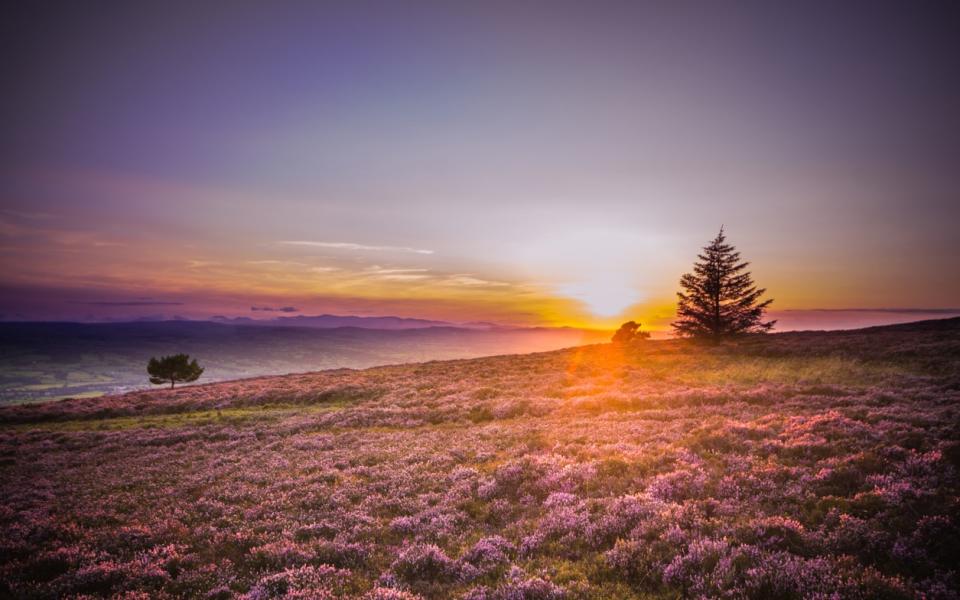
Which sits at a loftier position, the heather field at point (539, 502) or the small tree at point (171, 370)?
the heather field at point (539, 502)

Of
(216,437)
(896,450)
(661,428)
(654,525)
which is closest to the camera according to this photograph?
(654,525)

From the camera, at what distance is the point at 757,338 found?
46031 millimetres

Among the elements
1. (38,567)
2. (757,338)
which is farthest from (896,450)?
(757,338)

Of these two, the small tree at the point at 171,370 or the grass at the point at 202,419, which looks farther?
the small tree at the point at 171,370

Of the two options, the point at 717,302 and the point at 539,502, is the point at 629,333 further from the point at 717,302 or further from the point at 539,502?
the point at 539,502

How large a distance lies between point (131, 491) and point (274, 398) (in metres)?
24.6

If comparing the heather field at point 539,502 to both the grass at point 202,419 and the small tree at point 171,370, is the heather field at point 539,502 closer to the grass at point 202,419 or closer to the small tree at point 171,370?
the grass at point 202,419

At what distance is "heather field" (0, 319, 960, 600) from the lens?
7648mm

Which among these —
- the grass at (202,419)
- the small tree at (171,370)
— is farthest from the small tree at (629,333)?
the small tree at (171,370)

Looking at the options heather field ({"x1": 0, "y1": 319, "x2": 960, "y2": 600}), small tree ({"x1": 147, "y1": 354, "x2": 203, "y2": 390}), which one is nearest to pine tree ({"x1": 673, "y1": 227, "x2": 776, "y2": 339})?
heather field ({"x1": 0, "y1": 319, "x2": 960, "y2": 600})

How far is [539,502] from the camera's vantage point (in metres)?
11.7

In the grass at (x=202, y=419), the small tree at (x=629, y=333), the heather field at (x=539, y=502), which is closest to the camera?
the heather field at (x=539, y=502)

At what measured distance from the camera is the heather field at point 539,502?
25.1 feet

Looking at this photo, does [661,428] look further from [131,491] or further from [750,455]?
[131,491]
